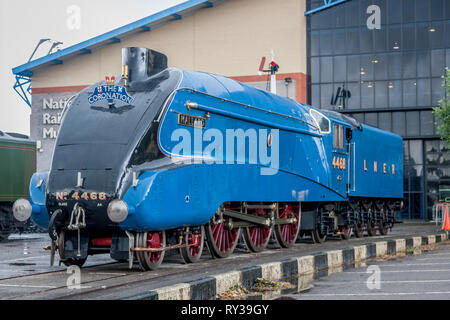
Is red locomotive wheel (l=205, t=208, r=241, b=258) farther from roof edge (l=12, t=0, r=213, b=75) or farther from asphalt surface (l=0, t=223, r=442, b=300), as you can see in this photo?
roof edge (l=12, t=0, r=213, b=75)

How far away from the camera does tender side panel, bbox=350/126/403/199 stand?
62.8ft

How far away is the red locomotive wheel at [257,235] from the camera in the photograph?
45.7ft

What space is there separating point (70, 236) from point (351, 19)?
27643 millimetres

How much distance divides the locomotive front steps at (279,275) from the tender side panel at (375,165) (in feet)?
11.5

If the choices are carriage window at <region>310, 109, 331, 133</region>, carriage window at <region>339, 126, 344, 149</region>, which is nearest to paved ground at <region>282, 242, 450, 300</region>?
carriage window at <region>310, 109, 331, 133</region>

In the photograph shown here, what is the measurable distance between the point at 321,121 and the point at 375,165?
448 cm

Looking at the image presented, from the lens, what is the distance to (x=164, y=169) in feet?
33.5

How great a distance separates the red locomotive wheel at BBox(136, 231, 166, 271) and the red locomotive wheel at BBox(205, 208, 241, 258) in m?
1.46

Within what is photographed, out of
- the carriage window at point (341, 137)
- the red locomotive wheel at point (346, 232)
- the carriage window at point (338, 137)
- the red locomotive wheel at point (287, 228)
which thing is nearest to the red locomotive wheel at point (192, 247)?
the red locomotive wheel at point (287, 228)

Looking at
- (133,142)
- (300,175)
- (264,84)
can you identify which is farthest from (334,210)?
(264,84)
